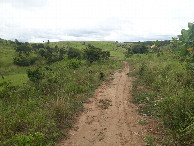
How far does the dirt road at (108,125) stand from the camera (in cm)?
323

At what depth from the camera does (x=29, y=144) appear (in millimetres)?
2637

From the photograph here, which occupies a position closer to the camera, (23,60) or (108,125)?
(108,125)

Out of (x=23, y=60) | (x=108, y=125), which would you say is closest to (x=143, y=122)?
(x=108, y=125)

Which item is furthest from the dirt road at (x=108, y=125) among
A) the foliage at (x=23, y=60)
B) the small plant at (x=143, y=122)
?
the foliage at (x=23, y=60)

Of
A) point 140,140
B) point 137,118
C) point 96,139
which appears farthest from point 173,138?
point 96,139

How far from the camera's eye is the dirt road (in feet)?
10.6

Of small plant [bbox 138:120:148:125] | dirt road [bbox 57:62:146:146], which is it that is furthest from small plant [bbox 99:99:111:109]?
small plant [bbox 138:120:148:125]

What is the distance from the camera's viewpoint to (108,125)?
388cm

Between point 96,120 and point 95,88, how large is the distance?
3.12 m

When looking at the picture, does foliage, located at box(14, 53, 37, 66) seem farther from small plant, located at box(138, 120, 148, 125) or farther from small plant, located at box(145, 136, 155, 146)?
small plant, located at box(145, 136, 155, 146)

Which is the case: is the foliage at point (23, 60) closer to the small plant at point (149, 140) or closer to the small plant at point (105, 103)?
the small plant at point (105, 103)

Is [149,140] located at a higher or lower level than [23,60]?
lower

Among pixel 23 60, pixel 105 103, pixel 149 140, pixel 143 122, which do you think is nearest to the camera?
pixel 149 140

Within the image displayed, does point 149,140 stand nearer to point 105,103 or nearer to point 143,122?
point 143,122
